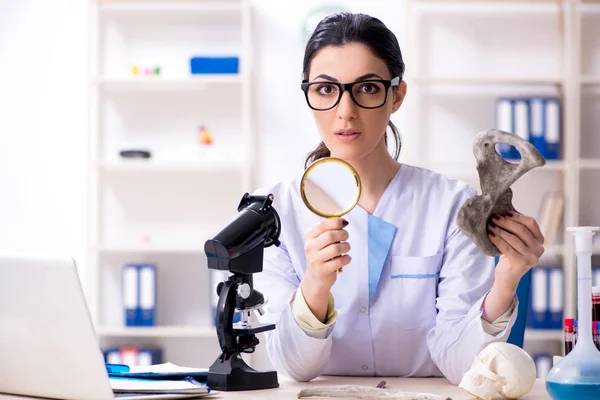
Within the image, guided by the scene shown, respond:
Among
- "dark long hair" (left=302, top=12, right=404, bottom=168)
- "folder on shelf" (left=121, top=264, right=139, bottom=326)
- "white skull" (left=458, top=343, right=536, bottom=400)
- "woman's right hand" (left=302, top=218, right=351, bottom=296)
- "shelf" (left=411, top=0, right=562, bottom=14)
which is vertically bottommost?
"folder on shelf" (left=121, top=264, right=139, bottom=326)

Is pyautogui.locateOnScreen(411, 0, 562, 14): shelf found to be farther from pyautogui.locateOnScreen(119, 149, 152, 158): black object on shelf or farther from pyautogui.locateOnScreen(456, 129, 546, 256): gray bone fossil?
pyautogui.locateOnScreen(456, 129, 546, 256): gray bone fossil

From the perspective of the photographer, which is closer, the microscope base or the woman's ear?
the microscope base

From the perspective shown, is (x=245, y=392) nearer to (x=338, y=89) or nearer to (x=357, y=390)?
(x=357, y=390)

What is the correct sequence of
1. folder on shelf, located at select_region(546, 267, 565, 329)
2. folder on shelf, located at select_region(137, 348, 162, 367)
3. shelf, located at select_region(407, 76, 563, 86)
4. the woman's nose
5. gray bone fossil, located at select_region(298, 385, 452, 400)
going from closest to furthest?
gray bone fossil, located at select_region(298, 385, 452, 400), the woman's nose, folder on shelf, located at select_region(546, 267, 565, 329), shelf, located at select_region(407, 76, 563, 86), folder on shelf, located at select_region(137, 348, 162, 367)

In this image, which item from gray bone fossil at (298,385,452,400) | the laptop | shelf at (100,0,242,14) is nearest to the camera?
the laptop

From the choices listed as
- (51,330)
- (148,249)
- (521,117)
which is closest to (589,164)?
(521,117)

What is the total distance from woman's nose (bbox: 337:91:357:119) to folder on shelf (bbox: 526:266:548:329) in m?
2.37

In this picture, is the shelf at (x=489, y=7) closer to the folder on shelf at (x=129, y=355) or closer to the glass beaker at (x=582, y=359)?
the folder on shelf at (x=129, y=355)

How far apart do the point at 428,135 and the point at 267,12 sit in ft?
3.54


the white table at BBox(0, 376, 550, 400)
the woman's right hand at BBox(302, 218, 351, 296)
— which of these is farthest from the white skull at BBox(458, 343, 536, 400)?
the woman's right hand at BBox(302, 218, 351, 296)

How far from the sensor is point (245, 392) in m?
1.34

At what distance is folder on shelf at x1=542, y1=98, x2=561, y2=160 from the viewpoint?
12.4 feet

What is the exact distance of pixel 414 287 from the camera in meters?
1.74

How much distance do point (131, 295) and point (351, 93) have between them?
8.35 ft
